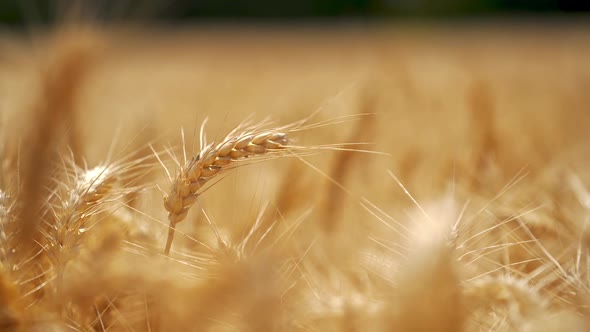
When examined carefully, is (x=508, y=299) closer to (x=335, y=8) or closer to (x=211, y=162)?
(x=211, y=162)

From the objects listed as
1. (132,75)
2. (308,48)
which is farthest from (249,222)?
(308,48)

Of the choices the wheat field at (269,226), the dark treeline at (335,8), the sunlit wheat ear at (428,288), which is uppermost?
the sunlit wheat ear at (428,288)

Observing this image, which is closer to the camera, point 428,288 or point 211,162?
point 428,288

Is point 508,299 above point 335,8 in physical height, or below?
above

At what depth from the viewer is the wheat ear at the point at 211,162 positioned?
360 millimetres

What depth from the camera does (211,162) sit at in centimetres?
37

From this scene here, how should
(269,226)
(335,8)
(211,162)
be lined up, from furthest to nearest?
(335,8), (269,226), (211,162)

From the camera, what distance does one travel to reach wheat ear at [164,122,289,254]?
36cm

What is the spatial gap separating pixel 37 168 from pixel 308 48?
14.5 ft

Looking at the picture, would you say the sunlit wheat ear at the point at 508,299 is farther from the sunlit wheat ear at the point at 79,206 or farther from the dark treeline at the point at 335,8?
the dark treeline at the point at 335,8

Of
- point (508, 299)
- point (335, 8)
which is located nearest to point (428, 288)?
point (508, 299)

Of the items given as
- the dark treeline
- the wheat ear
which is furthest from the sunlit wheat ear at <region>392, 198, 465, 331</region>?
the dark treeline

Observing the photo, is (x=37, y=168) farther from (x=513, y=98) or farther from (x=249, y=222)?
(x=513, y=98)

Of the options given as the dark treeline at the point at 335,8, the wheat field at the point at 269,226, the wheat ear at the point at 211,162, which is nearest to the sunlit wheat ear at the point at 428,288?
the wheat field at the point at 269,226
